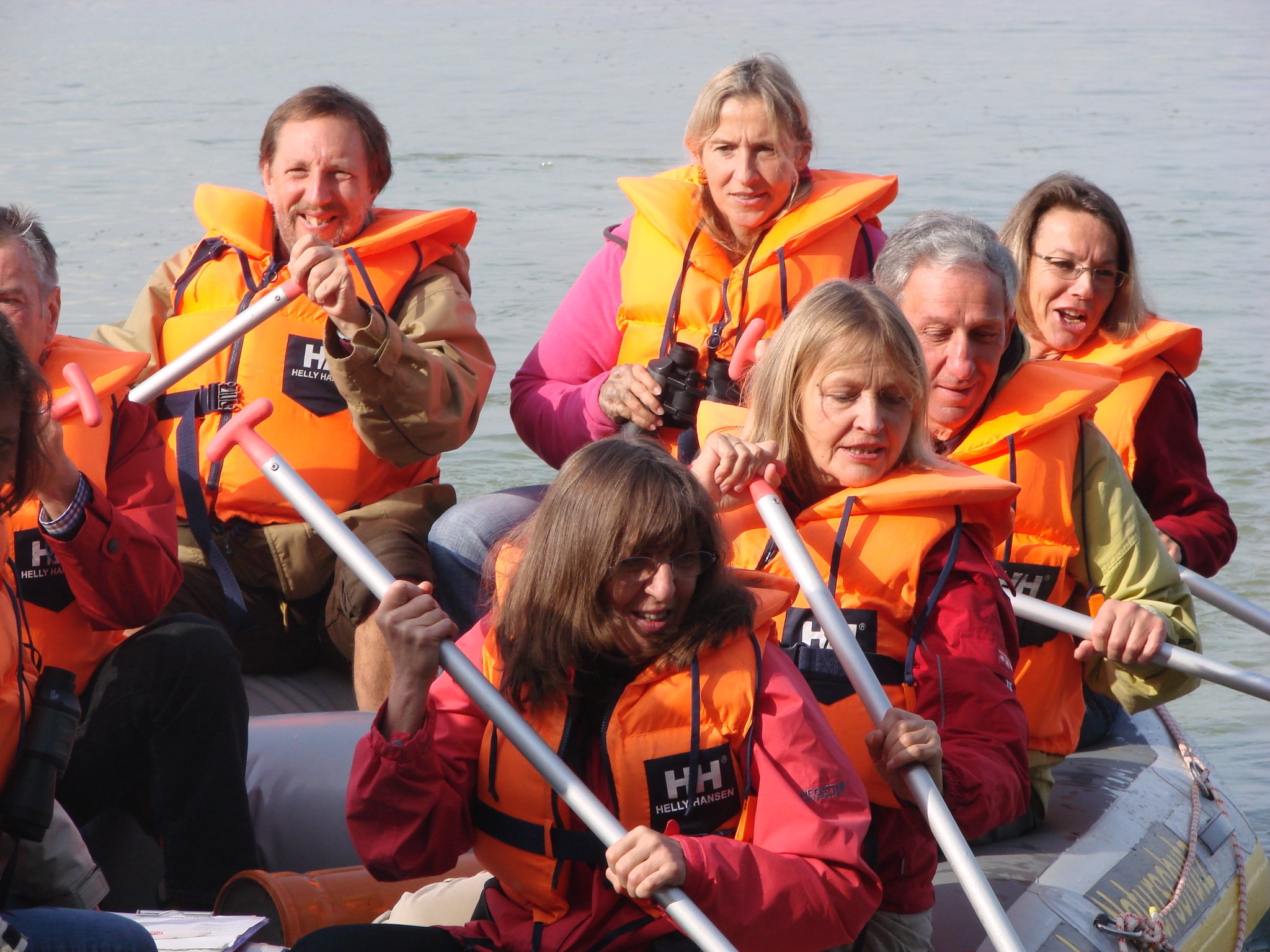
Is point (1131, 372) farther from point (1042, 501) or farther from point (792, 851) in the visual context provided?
point (792, 851)

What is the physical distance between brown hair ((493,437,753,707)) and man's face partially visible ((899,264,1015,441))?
0.76 metres

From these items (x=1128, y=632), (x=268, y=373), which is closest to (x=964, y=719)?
(x=1128, y=632)

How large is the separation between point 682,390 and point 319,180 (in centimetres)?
93

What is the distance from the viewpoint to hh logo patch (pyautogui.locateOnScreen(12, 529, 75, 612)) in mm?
2506

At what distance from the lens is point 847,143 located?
12.8m

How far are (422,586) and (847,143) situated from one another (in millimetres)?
11338

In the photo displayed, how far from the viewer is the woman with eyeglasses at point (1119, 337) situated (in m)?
3.33

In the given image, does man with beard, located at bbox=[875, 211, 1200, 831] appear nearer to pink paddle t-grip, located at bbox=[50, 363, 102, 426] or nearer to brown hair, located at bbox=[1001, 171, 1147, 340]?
brown hair, located at bbox=[1001, 171, 1147, 340]

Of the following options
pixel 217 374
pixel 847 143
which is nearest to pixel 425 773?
pixel 217 374

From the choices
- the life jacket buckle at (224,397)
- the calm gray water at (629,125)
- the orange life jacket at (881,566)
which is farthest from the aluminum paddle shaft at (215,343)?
the calm gray water at (629,125)

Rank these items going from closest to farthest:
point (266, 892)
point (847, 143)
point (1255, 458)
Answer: point (266, 892)
point (1255, 458)
point (847, 143)

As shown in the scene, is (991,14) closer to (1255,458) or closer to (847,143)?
(847,143)

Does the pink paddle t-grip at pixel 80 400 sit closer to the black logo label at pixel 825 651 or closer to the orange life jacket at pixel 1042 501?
the black logo label at pixel 825 651

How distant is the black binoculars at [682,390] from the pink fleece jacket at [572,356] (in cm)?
25
